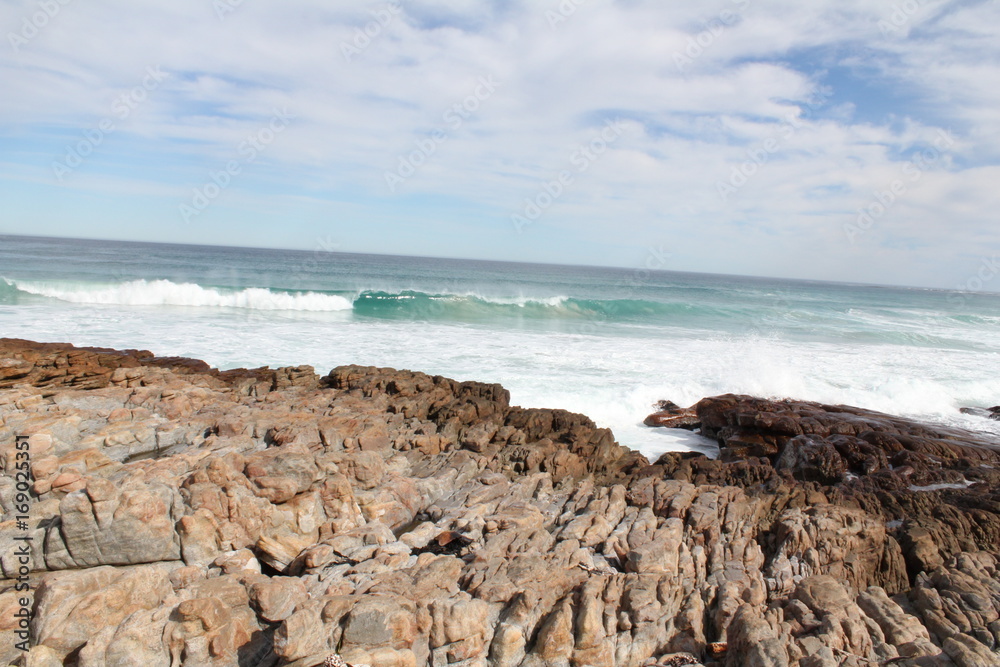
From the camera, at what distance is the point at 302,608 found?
4539 millimetres

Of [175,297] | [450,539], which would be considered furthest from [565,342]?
[175,297]

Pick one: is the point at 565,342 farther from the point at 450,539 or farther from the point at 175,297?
the point at 175,297

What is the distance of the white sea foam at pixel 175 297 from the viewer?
27.7m

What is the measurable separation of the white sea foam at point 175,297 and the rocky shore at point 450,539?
20256 mm

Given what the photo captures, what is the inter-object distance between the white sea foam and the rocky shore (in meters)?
20.3

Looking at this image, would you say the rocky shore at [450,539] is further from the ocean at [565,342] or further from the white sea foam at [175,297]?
the white sea foam at [175,297]

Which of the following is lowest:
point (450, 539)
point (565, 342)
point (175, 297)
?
point (450, 539)

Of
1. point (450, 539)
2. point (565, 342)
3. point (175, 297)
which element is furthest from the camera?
point (175, 297)

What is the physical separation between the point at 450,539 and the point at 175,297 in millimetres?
27559

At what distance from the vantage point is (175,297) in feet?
92.9

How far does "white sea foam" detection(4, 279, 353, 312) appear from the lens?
27.7 metres

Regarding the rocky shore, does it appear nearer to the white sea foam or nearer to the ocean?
the ocean

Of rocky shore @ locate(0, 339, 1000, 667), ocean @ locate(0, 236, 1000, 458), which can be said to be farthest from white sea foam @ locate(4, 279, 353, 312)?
rocky shore @ locate(0, 339, 1000, 667)

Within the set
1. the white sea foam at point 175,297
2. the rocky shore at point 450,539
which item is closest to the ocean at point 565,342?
the white sea foam at point 175,297
